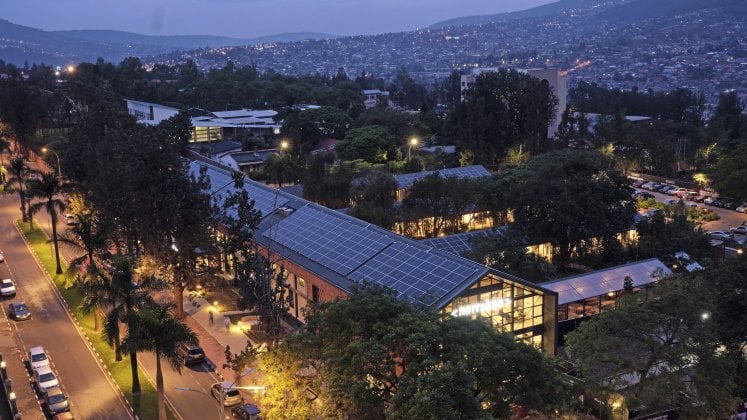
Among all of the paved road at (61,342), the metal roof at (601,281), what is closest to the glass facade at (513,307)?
the metal roof at (601,281)

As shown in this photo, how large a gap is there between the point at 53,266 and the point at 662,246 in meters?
42.4

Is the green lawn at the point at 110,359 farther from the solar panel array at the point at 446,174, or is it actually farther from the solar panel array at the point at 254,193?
the solar panel array at the point at 446,174

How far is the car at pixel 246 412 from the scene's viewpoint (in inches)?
1045

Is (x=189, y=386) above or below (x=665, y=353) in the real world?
below

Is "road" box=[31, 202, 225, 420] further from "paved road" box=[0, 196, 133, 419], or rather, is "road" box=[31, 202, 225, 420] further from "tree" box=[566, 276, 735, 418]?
"tree" box=[566, 276, 735, 418]

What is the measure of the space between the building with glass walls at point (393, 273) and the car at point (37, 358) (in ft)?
38.6

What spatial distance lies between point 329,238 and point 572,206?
15092 mm

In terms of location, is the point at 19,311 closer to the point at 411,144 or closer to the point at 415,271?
the point at 415,271

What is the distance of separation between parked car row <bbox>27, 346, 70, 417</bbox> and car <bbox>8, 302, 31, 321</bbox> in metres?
5.50

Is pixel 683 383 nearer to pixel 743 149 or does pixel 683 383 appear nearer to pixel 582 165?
pixel 582 165

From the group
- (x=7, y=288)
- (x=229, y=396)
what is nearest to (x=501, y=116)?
(x=7, y=288)

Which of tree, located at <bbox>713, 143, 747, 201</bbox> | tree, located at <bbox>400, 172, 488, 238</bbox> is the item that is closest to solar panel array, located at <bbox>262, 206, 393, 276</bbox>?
tree, located at <bbox>400, 172, 488, 238</bbox>

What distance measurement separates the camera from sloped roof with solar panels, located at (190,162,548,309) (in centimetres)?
2884

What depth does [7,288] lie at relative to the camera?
4206 cm
